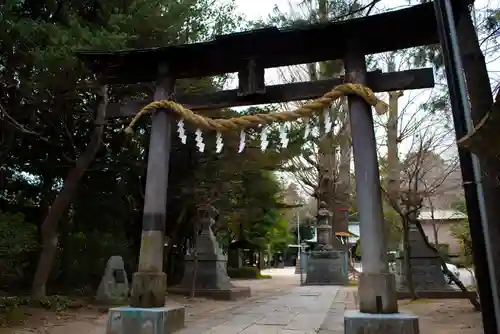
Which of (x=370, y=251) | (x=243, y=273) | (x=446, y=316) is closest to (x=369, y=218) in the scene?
(x=370, y=251)

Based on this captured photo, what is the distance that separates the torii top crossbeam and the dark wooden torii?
13 mm

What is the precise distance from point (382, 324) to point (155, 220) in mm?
3264

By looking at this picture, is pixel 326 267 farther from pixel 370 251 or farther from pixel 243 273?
pixel 370 251

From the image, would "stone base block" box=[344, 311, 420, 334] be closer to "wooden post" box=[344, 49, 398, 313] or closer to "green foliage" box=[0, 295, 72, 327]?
"wooden post" box=[344, 49, 398, 313]

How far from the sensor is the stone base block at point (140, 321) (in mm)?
5414

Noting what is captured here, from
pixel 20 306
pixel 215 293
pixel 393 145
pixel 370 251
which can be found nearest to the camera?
pixel 370 251

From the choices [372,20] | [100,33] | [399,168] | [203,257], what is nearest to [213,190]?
[203,257]

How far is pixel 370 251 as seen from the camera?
5.13 m

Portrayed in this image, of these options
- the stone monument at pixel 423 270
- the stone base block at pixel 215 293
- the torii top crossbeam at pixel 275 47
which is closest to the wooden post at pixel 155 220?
the torii top crossbeam at pixel 275 47

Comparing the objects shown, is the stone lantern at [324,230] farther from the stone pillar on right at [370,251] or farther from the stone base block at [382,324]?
the stone base block at [382,324]

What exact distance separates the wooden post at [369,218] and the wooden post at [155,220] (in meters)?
2.72

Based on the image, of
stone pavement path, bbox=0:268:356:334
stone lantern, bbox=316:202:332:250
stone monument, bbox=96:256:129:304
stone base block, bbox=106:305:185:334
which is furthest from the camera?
stone lantern, bbox=316:202:332:250

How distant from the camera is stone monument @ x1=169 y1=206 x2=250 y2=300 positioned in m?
12.0

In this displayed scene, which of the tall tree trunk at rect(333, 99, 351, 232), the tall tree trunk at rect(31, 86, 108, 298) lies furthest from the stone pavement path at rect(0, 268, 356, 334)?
the tall tree trunk at rect(333, 99, 351, 232)
